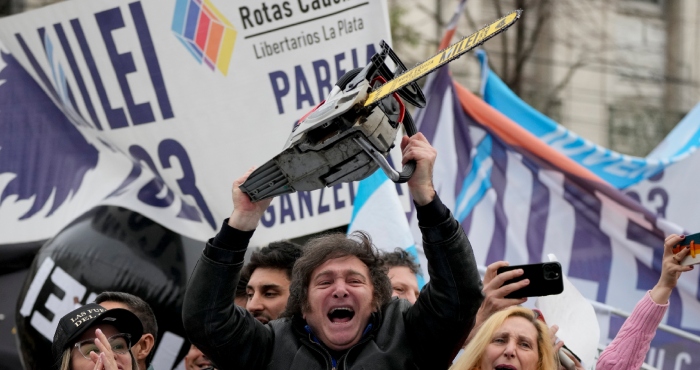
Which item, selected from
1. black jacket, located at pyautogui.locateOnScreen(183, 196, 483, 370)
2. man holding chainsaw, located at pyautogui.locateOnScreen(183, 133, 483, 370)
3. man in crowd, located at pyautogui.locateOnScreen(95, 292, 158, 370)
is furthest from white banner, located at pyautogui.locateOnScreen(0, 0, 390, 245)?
black jacket, located at pyautogui.locateOnScreen(183, 196, 483, 370)

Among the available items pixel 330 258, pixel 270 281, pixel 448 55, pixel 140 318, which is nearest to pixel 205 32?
pixel 270 281

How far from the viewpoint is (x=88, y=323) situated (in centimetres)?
389

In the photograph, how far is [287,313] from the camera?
3836mm

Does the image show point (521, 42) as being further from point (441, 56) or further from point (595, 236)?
point (441, 56)

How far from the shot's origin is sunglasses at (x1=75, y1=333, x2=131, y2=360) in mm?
3891

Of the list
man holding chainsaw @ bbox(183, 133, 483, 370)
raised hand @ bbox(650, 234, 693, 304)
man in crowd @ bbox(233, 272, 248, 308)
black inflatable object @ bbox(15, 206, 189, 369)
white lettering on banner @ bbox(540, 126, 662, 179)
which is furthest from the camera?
white lettering on banner @ bbox(540, 126, 662, 179)

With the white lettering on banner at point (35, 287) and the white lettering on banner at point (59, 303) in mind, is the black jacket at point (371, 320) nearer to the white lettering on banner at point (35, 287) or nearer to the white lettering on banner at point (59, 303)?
the white lettering on banner at point (59, 303)

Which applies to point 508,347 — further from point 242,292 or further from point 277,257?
point 242,292

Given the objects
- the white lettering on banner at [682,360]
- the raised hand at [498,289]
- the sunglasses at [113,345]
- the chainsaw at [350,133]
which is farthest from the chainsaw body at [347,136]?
the white lettering on banner at [682,360]

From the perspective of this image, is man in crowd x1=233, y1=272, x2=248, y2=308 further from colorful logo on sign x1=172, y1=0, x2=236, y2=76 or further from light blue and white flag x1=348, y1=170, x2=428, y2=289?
colorful logo on sign x1=172, y1=0, x2=236, y2=76

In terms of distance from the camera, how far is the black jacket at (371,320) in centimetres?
348

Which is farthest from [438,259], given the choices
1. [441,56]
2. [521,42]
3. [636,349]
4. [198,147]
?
[521,42]

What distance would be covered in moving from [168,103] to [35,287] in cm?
108

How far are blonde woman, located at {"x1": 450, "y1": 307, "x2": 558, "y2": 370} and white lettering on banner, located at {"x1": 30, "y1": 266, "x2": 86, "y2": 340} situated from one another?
2.18 meters
